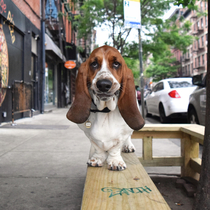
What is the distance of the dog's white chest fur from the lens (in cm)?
173

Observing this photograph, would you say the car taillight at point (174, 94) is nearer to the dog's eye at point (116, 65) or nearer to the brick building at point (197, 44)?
the dog's eye at point (116, 65)

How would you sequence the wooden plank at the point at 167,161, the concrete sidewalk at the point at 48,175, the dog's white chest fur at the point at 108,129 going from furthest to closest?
the wooden plank at the point at 167,161 < the concrete sidewalk at the point at 48,175 < the dog's white chest fur at the point at 108,129

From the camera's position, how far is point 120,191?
1.44 m

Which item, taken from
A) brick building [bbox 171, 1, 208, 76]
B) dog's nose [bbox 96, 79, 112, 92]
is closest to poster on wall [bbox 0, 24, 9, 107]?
dog's nose [bbox 96, 79, 112, 92]

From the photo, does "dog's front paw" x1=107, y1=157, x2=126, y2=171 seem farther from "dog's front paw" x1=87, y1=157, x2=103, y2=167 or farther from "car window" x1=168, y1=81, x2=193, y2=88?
"car window" x1=168, y1=81, x2=193, y2=88

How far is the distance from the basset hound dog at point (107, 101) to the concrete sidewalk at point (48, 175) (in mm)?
917

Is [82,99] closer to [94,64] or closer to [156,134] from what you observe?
[94,64]

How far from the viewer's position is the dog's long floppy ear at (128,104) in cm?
162

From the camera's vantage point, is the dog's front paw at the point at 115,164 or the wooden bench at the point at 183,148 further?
the wooden bench at the point at 183,148

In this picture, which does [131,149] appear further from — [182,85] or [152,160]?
[182,85]

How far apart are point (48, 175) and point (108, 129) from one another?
1.63 m

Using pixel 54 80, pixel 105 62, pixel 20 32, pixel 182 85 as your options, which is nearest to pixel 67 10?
pixel 54 80

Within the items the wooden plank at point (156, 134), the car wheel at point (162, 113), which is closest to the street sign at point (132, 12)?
the car wheel at point (162, 113)

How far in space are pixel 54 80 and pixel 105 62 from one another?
57.7 feet
